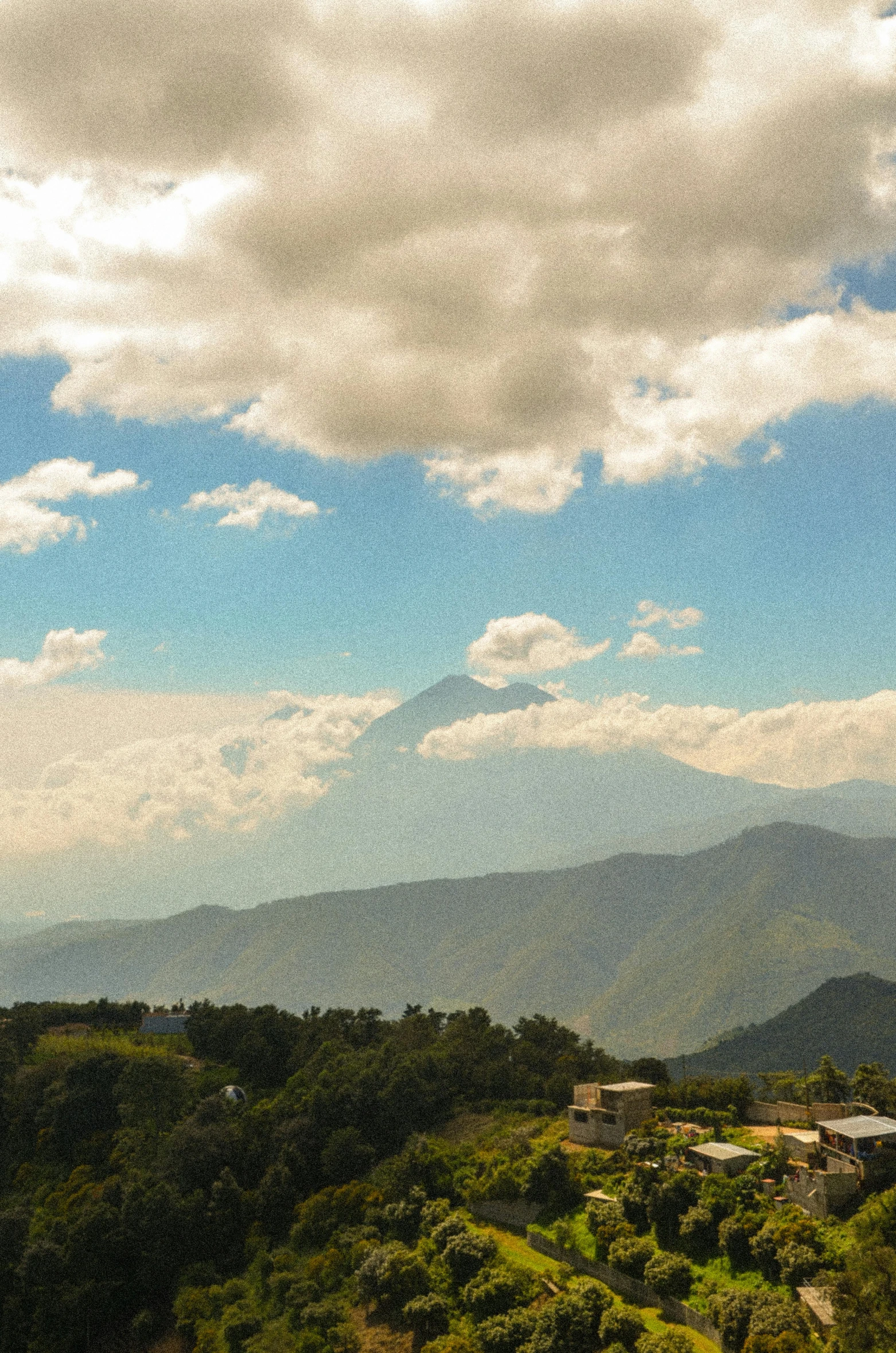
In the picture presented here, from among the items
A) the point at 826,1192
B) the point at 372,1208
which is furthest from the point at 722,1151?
the point at 372,1208

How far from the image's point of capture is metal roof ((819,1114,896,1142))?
5147 cm

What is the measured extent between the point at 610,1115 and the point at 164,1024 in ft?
213

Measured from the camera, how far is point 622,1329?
1682 inches

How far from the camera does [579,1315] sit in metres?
43.8

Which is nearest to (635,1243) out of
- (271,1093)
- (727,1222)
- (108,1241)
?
(727,1222)

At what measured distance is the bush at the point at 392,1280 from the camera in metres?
52.0

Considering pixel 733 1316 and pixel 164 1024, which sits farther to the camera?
pixel 164 1024

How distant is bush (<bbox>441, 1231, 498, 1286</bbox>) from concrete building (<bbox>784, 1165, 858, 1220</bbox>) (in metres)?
16.1

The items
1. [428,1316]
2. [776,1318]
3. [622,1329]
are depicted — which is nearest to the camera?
[776,1318]

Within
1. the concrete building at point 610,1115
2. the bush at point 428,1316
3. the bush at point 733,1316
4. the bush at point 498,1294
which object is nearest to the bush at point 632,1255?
the bush at point 498,1294

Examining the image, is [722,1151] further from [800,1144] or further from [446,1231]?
[446,1231]

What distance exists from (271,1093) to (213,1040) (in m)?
13.7

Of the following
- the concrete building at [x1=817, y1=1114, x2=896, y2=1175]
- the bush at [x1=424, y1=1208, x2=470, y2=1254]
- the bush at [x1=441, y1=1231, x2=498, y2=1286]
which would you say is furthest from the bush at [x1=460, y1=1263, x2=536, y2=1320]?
the concrete building at [x1=817, y1=1114, x2=896, y2=1175]

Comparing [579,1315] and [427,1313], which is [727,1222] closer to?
[579,1315]
